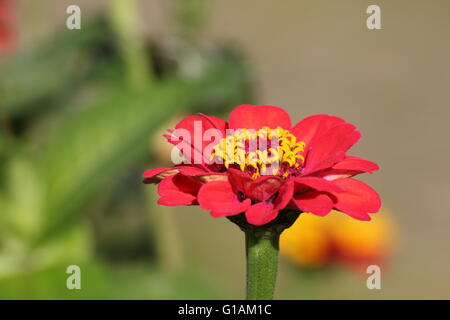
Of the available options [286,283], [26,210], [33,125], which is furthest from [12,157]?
[286,283]

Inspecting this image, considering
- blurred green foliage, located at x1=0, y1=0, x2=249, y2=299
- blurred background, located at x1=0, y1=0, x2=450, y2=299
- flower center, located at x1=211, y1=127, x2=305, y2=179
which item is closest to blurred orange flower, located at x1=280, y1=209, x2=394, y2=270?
blurred background, located at x1=0, y1=0, x2=450, y2=299

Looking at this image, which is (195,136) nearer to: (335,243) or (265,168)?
(265,168)

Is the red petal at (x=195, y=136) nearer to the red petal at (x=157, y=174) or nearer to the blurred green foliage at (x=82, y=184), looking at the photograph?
the red petal at (x=157, y=174)

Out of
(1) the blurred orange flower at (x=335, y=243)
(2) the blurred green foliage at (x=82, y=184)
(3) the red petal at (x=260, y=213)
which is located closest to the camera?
(3) the red petal at (x=260, y=213)

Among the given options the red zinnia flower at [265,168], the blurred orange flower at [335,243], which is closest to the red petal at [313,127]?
the red zinnia flower at [265,168]

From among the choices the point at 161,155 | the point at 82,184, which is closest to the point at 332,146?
the point at 82,184

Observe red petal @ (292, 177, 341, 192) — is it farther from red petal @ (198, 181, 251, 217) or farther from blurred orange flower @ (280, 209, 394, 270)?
blurred orange flower @ (280, 209, 394, 270)
